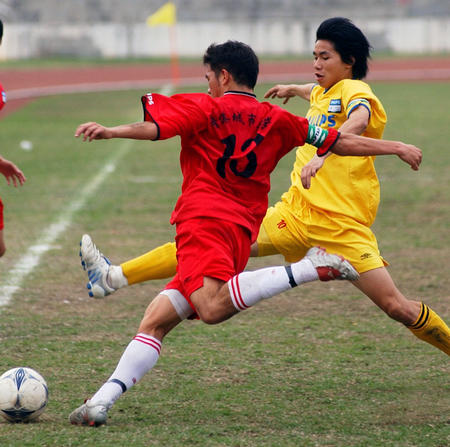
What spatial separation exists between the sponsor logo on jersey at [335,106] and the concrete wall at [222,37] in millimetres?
41454

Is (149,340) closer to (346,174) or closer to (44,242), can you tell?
(346,174)

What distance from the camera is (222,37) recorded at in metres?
47.2

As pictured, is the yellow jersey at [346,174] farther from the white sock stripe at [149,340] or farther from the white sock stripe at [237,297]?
the white sock stripe at [149,340]

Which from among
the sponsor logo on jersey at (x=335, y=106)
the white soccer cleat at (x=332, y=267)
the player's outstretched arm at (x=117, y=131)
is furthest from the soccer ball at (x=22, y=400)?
the sponsor logo on jersey at (x=335, y=106)

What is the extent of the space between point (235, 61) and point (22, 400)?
6.11 feet

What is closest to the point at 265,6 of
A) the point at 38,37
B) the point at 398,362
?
the point at 38,37

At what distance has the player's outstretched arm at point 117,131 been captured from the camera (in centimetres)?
362

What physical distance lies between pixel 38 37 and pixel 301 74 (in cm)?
1652

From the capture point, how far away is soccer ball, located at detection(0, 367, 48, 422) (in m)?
3.97

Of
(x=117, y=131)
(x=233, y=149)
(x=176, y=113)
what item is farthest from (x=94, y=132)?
(x=233, y=149)

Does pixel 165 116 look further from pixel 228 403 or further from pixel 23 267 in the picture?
pixel 23 267

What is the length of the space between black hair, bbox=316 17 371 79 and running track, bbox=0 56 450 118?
2228 cm

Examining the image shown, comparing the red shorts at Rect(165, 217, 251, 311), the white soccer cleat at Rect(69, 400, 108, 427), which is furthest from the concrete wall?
the white soccer cleat at Rect(69, 400, 108, 427)

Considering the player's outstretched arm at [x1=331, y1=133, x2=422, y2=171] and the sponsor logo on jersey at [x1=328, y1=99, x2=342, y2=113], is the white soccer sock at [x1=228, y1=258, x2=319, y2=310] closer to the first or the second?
the player's outstretched arm at [x1=331, y1=133, x2=422, y2=171]
